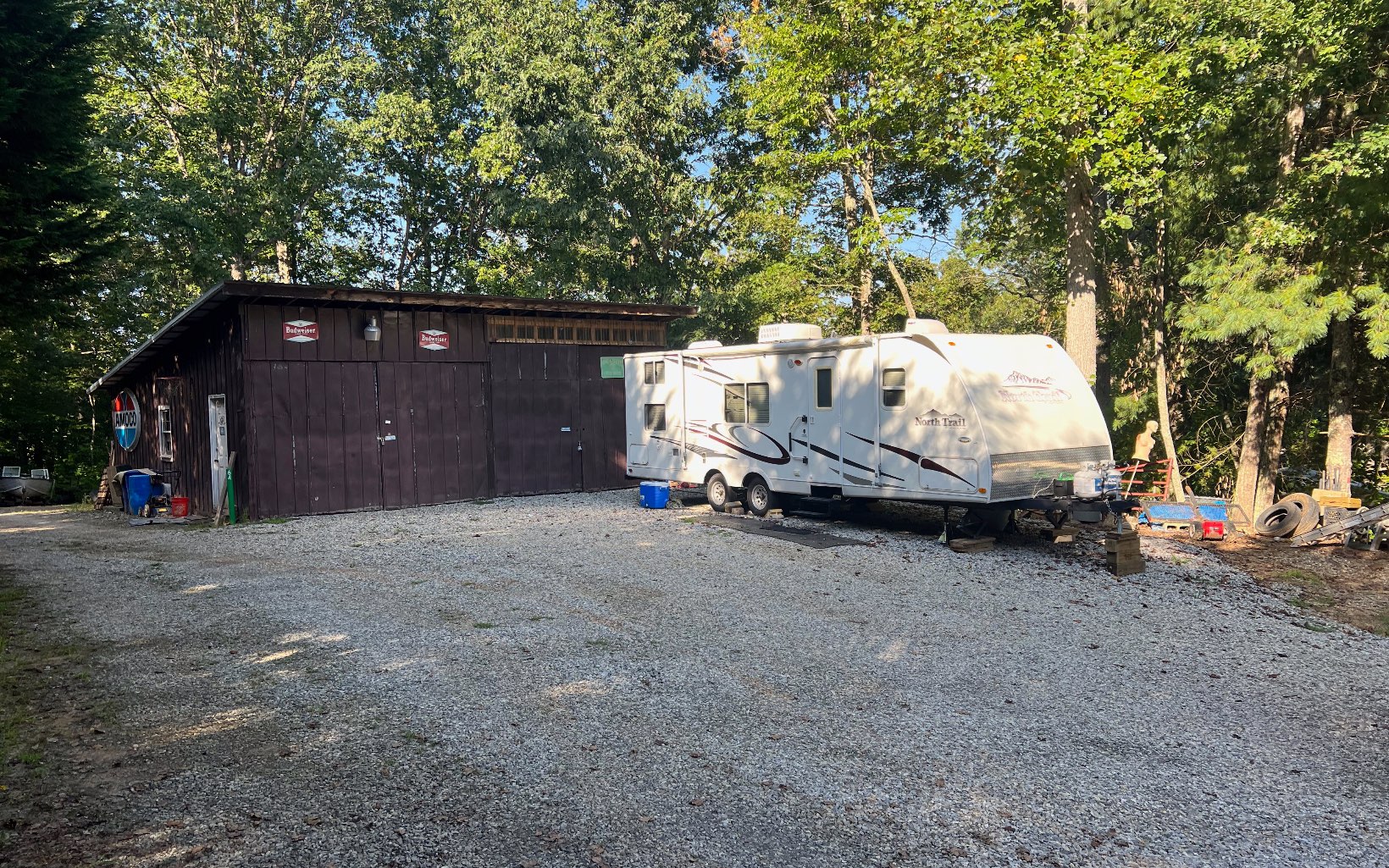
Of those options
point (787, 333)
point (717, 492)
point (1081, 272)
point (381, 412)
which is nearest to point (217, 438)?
point (381, 412)

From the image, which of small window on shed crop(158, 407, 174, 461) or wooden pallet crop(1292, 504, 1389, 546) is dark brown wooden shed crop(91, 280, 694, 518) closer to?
small window on shed crop(158, 407, 174, 461)

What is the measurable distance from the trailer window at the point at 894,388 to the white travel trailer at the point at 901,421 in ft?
0.04

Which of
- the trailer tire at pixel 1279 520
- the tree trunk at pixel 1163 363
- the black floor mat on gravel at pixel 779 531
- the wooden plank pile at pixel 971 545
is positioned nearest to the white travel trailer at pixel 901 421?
the wooden plank pile at pixel 971 545

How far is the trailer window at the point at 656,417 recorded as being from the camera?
14789 mm

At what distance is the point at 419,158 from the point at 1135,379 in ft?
72.7

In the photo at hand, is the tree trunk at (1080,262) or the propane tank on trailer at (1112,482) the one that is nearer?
the propane tank on trailer at (1112,482)

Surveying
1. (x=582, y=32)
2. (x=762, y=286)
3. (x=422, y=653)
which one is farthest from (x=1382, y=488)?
(x=582, y=32)

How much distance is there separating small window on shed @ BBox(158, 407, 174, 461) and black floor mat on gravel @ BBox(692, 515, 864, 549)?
11.3 meters

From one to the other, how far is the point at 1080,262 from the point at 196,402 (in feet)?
51.9

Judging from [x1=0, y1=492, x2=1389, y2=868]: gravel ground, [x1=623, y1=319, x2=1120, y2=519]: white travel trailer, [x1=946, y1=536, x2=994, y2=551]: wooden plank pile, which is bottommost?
[x1=0, y1=492, x2=1389, y2=868]: gravel ground

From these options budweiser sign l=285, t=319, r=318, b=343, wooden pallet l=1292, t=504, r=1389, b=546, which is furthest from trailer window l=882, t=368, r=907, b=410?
budweiser sign l=285, t=319, r=318, b=343

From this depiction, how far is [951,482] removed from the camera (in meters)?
10.2

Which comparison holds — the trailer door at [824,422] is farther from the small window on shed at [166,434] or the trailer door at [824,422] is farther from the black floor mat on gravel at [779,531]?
the small window on shed at [166,434]

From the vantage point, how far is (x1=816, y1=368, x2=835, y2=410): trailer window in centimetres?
1177
